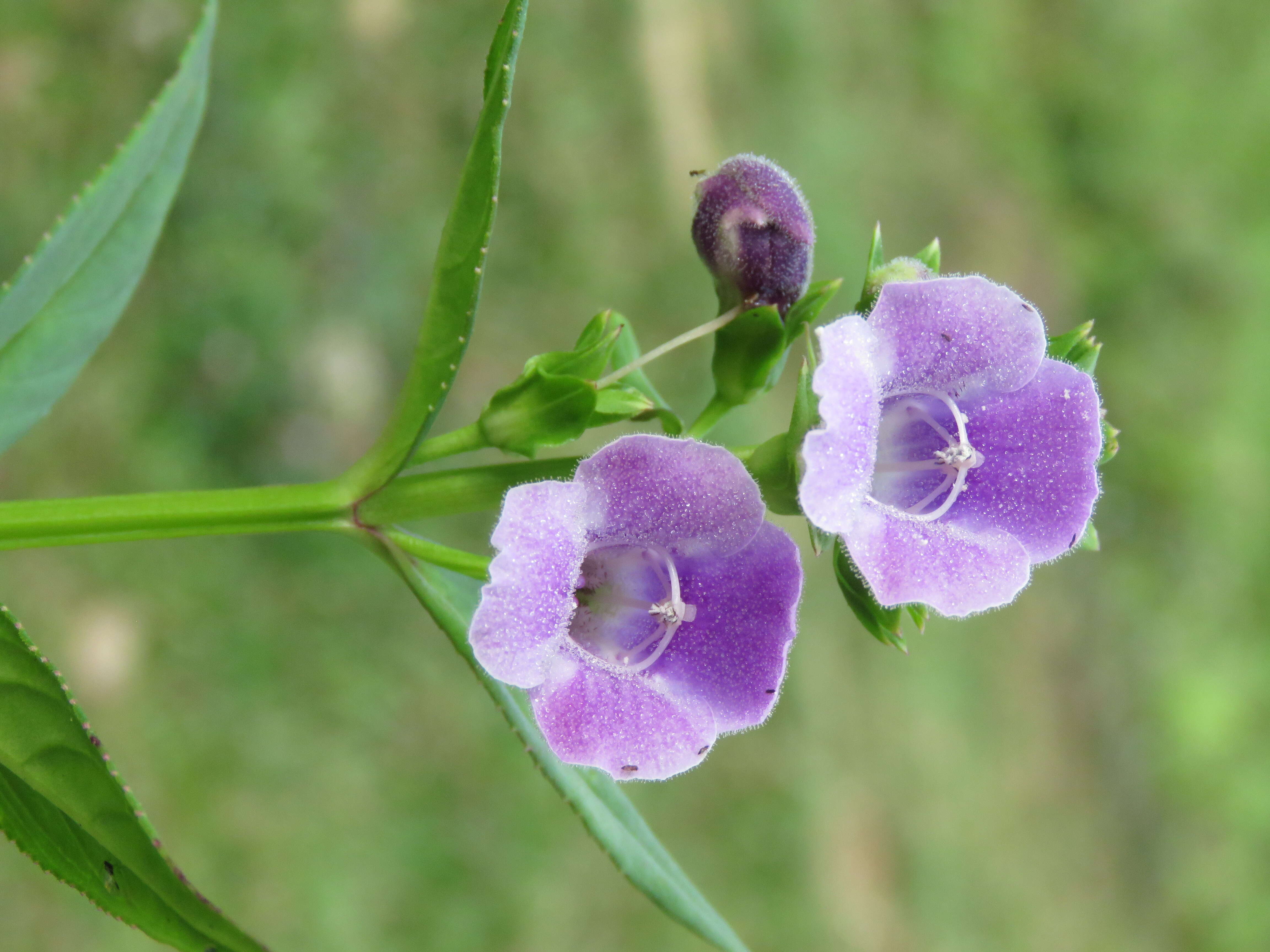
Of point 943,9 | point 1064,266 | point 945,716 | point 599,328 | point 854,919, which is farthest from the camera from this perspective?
point 1064,266

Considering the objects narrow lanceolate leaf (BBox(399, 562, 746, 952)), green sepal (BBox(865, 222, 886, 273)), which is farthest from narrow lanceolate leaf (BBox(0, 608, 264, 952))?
green sepal (BBox(865, 222, 886, 273))

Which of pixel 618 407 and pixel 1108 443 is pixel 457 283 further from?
pixel 1108 443

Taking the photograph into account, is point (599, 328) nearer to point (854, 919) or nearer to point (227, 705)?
point (227, 705)

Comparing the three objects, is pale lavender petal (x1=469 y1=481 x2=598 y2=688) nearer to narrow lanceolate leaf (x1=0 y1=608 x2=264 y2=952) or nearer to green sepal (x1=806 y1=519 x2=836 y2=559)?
green sepal (x1=806 y1=519 x2=836 y2=559)

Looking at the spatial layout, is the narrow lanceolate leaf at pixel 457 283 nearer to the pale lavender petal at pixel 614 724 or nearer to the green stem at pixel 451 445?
the green stem at pixel 451 445

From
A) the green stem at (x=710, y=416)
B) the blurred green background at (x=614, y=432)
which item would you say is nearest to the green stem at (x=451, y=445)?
the green stem at (x=710, y=416)

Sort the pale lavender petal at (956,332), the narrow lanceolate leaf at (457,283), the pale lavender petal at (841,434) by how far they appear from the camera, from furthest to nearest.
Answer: the narrow lanceolate leaf at (457,283) < the pale lavender petal at (956,332) < the pale lavender petal at (841,434)

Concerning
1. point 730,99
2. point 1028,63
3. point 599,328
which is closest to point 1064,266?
point 1028,63
